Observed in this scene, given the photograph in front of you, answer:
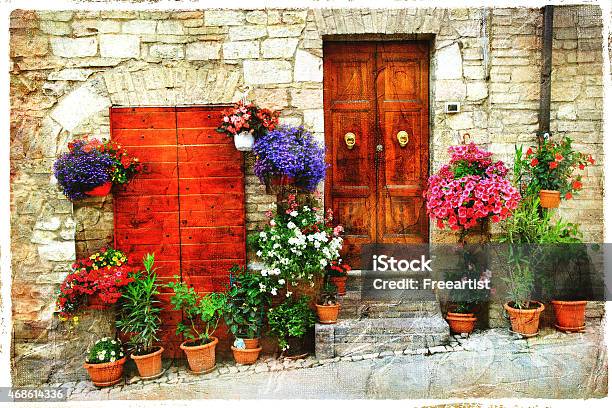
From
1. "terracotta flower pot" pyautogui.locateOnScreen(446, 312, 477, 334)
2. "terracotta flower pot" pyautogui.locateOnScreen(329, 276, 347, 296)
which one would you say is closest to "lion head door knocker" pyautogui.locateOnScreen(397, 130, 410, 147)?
"terracotta flower pot" pyautogui.locateOnScreen(329, 276, 347, 296)

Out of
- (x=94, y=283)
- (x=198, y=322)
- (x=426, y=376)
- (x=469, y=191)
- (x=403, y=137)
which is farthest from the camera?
(x=403, y=137)

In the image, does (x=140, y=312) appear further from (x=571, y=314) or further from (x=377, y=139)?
(x=571, y=314)

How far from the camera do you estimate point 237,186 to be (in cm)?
484

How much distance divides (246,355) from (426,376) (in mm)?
1483

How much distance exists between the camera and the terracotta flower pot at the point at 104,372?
175 inches

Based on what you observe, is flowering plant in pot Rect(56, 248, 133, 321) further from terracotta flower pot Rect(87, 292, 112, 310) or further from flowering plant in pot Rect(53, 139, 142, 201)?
flowering plant in pot Rect(53, 139, 142, 201)

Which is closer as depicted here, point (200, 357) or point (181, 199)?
point (200, 357)

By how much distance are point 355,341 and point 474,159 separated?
1.82 m

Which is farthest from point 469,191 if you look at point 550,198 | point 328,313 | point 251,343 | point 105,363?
point 105,363

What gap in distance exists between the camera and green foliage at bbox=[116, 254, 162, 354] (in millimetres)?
4602

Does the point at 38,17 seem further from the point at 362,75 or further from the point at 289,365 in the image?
the point at 289,365

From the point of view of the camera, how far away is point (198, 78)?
15.7 ft

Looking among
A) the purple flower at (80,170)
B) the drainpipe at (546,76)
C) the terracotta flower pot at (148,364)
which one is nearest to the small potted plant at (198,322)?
the terracotta flower pot at (148,364)

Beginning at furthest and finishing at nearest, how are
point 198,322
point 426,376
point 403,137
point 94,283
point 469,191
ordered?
point 403,137 → point 198,322 → point 94,283 → point 469,191 → point 426,376
